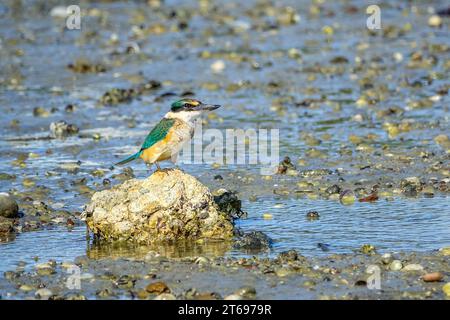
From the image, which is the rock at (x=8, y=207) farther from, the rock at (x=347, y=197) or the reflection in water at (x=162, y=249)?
the rock at (x=347, y=197)

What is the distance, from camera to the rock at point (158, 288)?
7344mm

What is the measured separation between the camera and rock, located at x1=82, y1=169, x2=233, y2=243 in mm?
8625

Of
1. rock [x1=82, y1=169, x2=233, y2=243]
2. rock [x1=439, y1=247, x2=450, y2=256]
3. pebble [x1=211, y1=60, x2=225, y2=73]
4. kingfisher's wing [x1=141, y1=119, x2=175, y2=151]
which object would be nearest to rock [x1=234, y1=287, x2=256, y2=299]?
rock [x1=82, y1=169, x2=233, y2=243]

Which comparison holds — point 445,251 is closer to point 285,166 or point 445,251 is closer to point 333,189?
point 333,189

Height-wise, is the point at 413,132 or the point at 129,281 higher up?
the point at 413,132

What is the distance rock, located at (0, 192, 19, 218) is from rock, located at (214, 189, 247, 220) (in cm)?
191

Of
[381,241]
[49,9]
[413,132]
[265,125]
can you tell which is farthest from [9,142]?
[49,9]

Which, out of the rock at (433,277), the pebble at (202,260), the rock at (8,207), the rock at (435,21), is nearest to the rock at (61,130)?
the rock at (8,207)

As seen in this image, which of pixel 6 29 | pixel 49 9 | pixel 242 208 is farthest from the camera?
pixel 49 9

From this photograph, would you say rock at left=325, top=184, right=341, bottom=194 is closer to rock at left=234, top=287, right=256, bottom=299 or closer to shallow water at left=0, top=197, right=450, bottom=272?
shallow water at left=0, top=197, right=450, bottom=272

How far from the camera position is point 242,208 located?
32.1 ft
